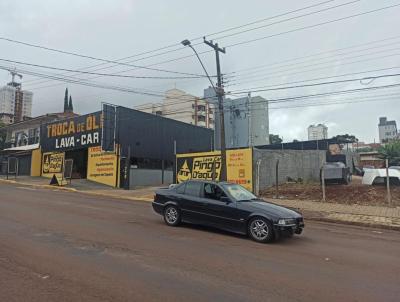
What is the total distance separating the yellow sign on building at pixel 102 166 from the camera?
31.3 meters

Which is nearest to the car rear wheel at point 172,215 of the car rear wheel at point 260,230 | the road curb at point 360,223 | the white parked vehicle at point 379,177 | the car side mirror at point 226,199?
the car side mirror at point 226,199

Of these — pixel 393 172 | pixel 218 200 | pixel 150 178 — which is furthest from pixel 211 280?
pixel 150 178

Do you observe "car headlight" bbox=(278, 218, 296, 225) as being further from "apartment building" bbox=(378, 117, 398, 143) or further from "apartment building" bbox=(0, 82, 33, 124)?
"apartment building" bbox=(378, 117, 398, 143)

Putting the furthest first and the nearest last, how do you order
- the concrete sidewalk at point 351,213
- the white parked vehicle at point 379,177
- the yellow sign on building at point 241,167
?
the yellow sign on building at point 241,167
the white parked vehicle at point 379,177
the concrete sidewalk at point 351,213

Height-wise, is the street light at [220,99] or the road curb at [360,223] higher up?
the street light at [220,99]

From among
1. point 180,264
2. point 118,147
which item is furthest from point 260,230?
point 118,147

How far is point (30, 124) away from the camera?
45688 mm

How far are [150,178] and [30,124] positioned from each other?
65.9 feet

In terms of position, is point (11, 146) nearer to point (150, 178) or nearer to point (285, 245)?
point (150, 178)

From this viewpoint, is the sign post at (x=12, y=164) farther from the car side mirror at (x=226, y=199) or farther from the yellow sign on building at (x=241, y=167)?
the car side mirror at (x=226, y=199)

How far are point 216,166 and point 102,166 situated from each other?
12126 mm

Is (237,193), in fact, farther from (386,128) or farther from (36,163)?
(386,128)

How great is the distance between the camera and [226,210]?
10.0 meters

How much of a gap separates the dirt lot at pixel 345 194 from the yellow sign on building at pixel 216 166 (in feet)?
5.26
